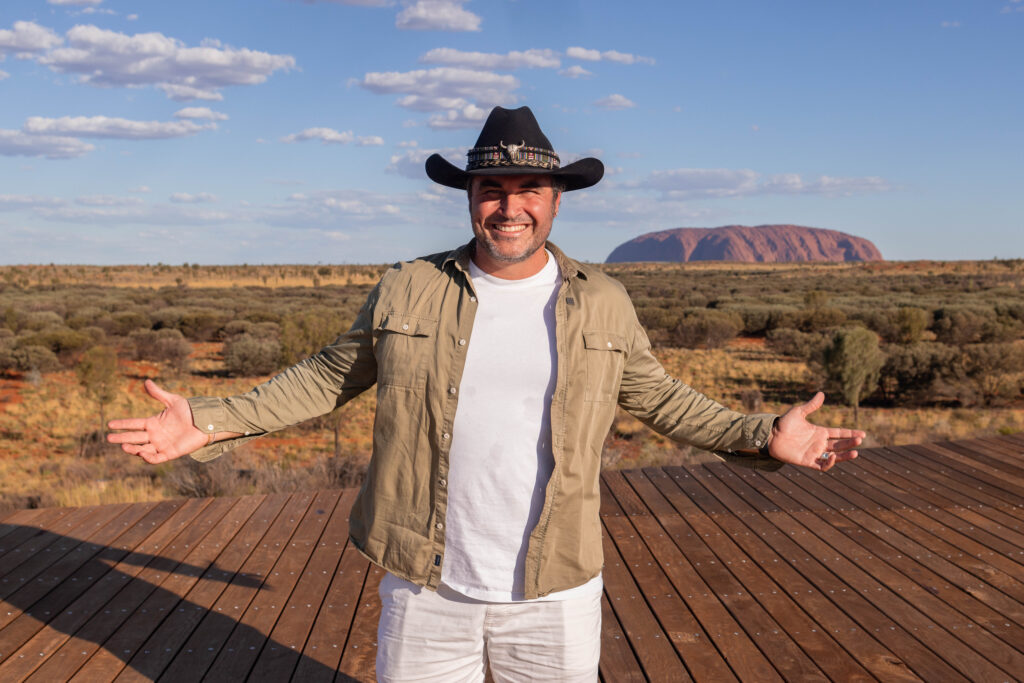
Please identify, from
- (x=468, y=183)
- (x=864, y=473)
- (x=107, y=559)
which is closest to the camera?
(x=468, y=183)

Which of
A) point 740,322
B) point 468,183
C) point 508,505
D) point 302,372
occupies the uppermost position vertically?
point 468,183

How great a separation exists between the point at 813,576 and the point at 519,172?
2970 mm

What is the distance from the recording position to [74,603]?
359 centimetres

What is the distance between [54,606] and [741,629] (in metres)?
3.05

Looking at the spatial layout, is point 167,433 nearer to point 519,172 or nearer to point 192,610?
point 519,172

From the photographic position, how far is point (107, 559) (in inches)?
161

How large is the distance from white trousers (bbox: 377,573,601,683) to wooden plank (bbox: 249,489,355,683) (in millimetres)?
1426

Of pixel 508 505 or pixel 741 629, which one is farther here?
pixel 741 629

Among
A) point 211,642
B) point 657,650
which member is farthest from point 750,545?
point 211,642

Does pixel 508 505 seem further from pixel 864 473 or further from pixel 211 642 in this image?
pixel 864 473

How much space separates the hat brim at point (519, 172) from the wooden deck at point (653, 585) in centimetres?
201

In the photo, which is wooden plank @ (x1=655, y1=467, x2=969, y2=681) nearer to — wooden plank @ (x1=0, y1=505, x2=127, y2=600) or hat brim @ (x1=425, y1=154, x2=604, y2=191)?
hat brim @ (x1=425, y1=154, x2=604, y2=191)

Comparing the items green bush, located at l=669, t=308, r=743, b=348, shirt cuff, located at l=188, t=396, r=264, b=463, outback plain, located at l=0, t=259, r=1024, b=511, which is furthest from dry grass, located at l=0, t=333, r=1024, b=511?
shirt cuff, located at l=188, t=396, r=264, b=463

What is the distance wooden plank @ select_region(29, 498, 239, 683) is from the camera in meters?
3.07
